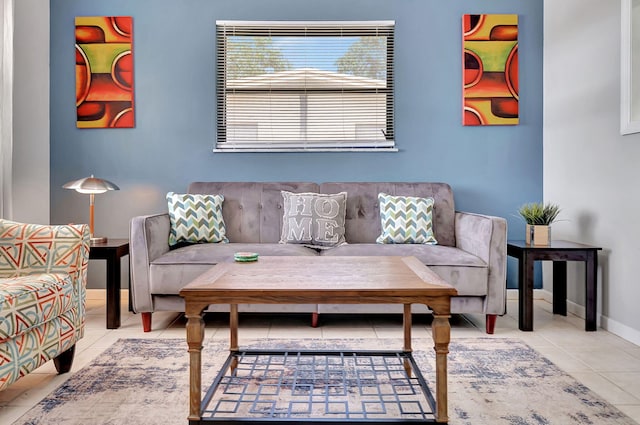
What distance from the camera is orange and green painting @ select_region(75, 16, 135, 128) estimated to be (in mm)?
3504

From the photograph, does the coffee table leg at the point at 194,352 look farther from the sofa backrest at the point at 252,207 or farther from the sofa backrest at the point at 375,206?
the sofa backrest at the point at 375,206

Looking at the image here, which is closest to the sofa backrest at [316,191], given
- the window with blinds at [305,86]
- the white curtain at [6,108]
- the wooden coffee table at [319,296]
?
the window with blinds at [305,86]

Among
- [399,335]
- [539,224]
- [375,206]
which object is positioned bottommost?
[399,335]

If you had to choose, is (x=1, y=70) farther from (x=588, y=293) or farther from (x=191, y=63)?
(x=588, y=293)

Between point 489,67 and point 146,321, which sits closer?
point 146,321

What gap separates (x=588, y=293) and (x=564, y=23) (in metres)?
1.91

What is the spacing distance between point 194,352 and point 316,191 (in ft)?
6.72

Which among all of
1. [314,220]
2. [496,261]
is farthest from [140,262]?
[496,261]

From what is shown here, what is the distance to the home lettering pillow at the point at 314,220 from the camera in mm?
3021

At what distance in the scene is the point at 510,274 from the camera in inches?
139

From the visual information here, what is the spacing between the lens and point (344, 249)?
9.36 feet

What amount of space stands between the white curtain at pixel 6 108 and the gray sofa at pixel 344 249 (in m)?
1.20

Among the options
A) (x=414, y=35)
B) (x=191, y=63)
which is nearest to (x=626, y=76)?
(x=414, y=35)

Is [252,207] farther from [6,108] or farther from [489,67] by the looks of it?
[489,67]
